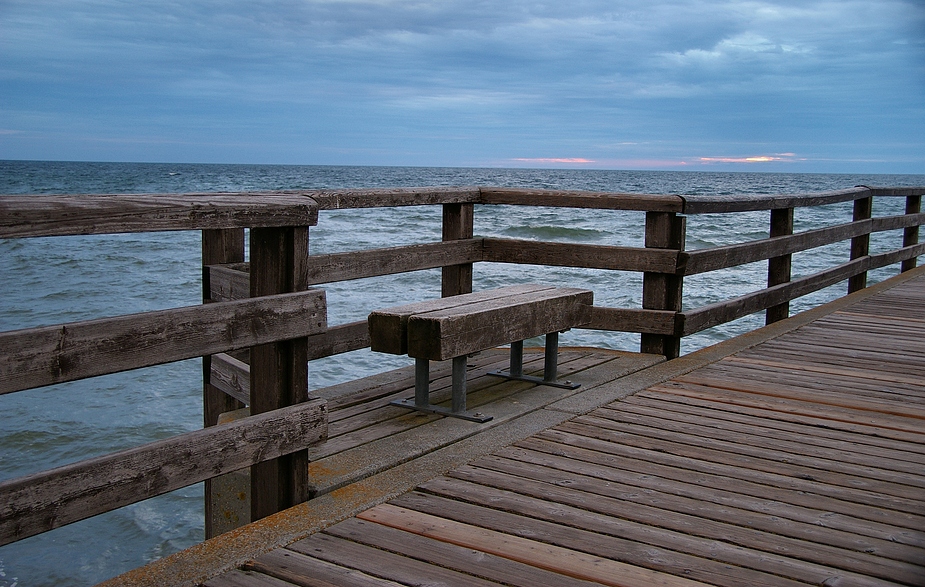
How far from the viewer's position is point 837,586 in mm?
2332

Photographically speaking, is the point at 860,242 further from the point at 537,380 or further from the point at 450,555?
the point at 450,555

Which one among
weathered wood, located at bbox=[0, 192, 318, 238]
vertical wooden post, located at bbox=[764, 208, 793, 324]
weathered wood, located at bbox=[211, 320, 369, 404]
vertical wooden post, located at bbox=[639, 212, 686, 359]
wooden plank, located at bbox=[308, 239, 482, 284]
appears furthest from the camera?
vertical wooden post, located at bbox=[764, 208, 793, 324]

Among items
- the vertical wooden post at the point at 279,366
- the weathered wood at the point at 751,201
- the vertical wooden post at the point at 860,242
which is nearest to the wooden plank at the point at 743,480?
the vertical wooden post at the point at 279,366

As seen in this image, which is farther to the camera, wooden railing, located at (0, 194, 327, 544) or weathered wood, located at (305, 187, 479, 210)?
weathered wood, located at (305, 187, 479, 210)

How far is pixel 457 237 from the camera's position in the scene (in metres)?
5.12

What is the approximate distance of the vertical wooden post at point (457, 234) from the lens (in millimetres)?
5070

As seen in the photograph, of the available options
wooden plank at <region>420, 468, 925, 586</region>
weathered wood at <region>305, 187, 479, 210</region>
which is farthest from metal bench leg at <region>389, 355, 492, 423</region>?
weathered wood at <region>305, 187, 479, 210</region>

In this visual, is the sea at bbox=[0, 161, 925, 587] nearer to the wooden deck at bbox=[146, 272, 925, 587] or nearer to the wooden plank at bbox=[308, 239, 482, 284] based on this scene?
the wooden deck at bbox=[146, 272, 925, 587]

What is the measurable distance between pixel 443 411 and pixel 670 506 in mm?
1319

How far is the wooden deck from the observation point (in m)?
2.41

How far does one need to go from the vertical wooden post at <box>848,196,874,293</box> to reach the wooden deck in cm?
441

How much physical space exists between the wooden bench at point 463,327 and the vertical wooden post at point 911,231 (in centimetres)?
710

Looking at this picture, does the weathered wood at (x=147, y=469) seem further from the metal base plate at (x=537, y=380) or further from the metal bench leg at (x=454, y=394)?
the metal base plate at (x=537, y=380)

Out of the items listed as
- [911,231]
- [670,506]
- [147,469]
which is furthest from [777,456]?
[911,231]
